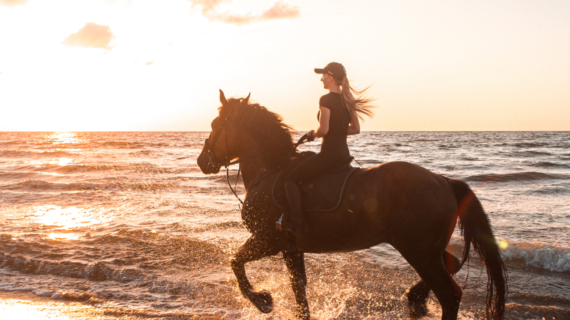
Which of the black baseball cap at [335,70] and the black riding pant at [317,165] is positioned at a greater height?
the black baseball cap at [335,70]

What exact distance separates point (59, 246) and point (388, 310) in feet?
22.8

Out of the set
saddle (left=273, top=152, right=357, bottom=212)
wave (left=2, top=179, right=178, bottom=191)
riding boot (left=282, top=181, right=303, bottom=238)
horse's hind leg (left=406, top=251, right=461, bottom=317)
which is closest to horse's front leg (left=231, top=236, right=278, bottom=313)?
riding boot (left=282, top=181, right=303, bottom=238)

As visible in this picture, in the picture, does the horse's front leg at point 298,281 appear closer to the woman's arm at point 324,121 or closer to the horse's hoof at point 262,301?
the horse's hoof at point 262,301

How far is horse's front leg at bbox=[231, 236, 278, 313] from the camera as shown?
15.4ft

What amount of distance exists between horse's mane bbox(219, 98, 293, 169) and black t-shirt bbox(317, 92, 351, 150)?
2.08 ft

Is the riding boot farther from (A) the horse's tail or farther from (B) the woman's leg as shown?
(A) the horse's tail

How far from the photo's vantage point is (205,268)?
22.5 feet

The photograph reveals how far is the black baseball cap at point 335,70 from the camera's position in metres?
4.29

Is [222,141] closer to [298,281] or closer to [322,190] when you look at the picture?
[322,190]

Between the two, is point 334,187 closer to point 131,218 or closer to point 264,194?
point 264,194

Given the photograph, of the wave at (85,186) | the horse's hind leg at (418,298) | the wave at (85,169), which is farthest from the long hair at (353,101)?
the wave at (85,169)

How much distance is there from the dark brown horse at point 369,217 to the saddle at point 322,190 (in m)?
0.09

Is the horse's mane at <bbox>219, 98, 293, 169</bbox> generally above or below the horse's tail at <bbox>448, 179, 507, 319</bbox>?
above

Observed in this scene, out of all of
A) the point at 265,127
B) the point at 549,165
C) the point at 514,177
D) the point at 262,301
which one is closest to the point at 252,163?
the point at 265,127
